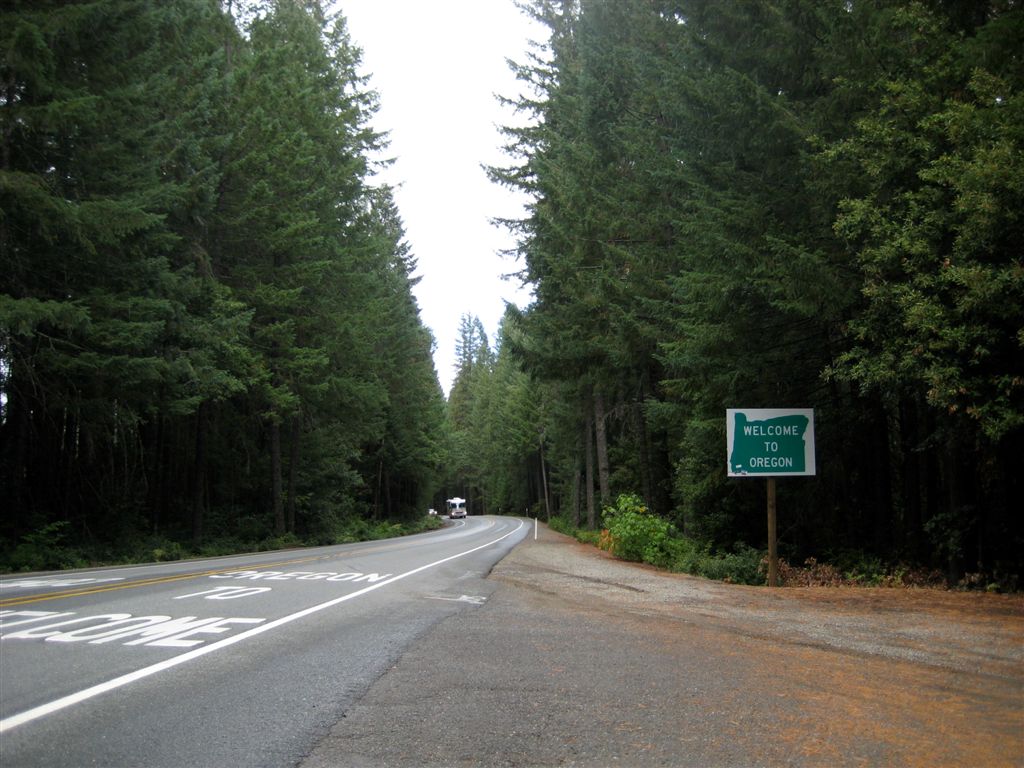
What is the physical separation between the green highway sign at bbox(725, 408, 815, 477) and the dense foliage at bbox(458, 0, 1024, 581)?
0.96 meters

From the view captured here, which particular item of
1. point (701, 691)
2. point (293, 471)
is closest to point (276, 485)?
point (293, 471)

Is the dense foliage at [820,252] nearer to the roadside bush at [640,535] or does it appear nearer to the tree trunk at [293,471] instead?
the roadside bush at [640,535]

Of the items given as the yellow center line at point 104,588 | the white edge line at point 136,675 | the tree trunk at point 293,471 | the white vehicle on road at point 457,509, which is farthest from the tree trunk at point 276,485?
the white vehicle on road at point 457,509

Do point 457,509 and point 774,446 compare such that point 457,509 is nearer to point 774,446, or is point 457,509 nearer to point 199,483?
point 199,483

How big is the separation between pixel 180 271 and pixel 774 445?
16891 mm

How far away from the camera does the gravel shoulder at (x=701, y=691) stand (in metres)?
4.14

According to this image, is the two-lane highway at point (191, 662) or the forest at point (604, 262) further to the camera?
the forest at point (604, 262)

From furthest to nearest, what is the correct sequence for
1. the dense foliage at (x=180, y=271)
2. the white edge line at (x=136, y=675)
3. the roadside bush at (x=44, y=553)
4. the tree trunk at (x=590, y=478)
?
the tree trunk at (x=590, y=478)
the roadside bush at (x=44, y=553)
the dense foliage at (x=180, y=271)
the white edge line at (x=136, y=675)

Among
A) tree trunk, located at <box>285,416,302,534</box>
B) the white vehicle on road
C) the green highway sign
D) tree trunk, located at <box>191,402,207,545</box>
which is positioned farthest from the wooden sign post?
the white vehicle on road

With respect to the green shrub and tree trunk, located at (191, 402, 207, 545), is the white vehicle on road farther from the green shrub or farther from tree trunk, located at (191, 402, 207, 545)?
the green shrub

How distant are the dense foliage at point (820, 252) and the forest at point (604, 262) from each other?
73 mm

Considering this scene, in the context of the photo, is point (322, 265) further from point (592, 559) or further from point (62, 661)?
point (62, 661)

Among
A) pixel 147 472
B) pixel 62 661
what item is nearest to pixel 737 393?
pixel 62 661

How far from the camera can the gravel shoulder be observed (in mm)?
4141
